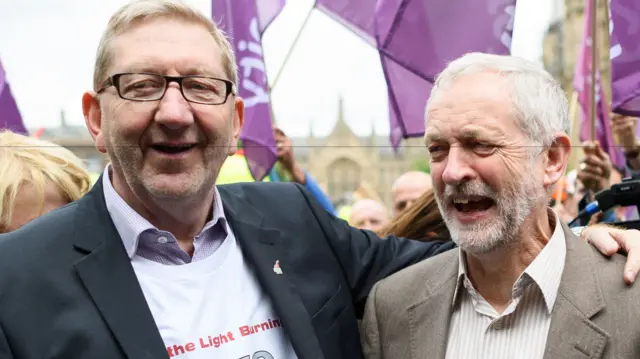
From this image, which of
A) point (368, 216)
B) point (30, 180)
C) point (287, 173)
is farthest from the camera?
point (368, 216)

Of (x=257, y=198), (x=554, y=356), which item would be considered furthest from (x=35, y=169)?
(x=554, y=356)

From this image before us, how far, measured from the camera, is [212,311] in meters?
2.32

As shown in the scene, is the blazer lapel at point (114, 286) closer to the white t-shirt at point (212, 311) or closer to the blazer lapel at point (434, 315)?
the white t-shirt at point (212, 311)

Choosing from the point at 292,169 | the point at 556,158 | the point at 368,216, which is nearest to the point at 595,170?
the point at 292,169

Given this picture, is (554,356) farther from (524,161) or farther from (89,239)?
(89,239)

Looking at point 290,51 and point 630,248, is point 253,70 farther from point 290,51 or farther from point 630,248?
point 630,248

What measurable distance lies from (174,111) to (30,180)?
104 centimetres

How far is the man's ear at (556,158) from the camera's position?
93.0 inches

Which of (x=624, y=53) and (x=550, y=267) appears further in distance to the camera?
(x=624, y=53)

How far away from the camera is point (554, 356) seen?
2.20 meters

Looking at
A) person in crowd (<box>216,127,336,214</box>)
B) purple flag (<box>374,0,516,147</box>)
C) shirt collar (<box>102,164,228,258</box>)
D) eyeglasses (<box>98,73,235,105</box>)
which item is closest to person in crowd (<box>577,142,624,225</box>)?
purple flag (<box>374,0,516,147</box>)

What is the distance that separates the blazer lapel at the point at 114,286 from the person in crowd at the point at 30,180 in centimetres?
69

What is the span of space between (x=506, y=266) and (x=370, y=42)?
255 centimetres

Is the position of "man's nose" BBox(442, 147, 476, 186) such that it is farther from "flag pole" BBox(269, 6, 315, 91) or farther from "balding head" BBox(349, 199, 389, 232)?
"balding head" BBox(349, 199, 389, 232)
